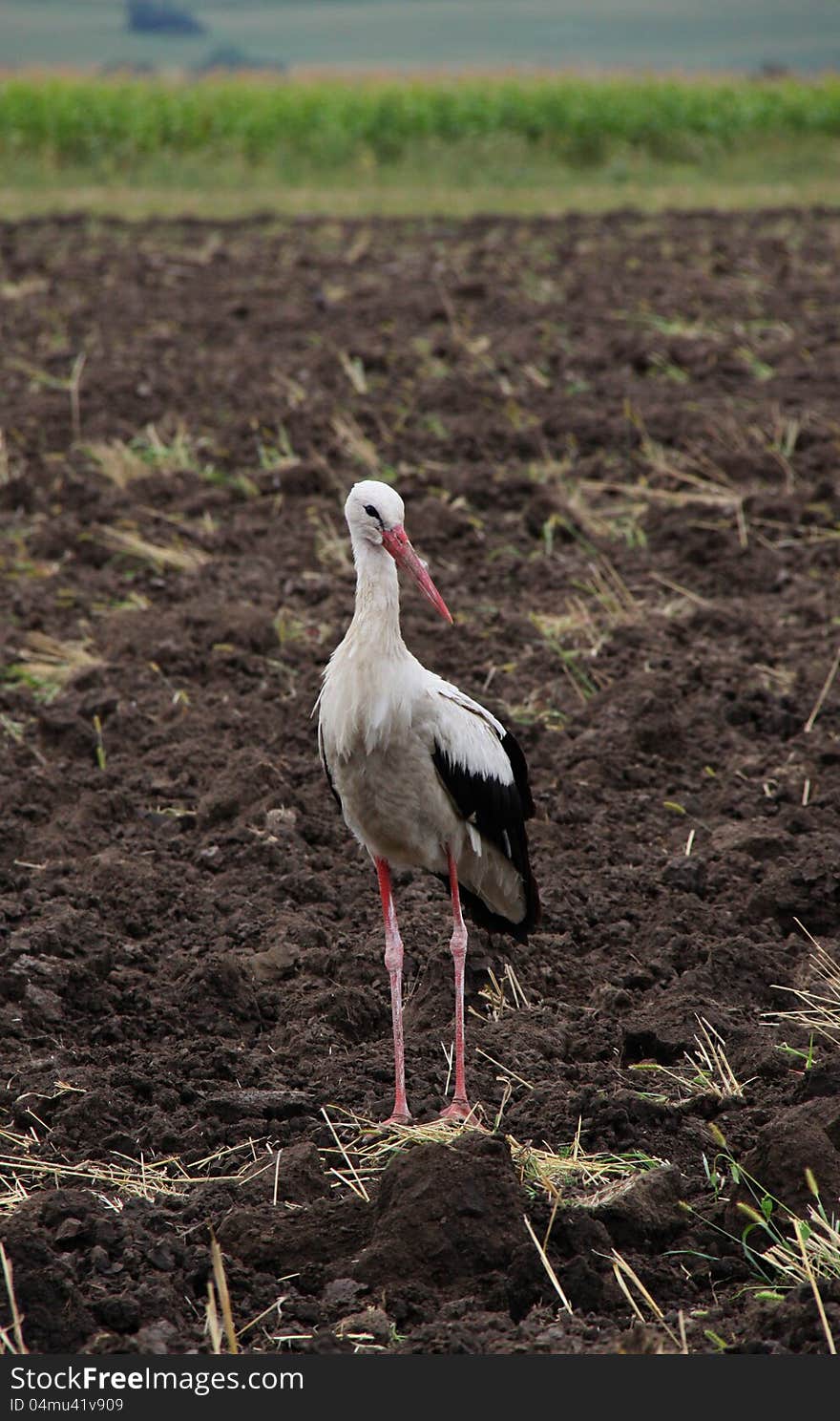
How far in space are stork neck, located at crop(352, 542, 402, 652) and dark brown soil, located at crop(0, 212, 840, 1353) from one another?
1446mm

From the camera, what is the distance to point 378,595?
15.7ft

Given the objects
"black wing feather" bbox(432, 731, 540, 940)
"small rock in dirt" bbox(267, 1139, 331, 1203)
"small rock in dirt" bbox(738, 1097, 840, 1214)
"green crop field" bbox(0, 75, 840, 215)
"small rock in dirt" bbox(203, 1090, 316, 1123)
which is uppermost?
"green crop field" bbox(0, 75, 840, 215)

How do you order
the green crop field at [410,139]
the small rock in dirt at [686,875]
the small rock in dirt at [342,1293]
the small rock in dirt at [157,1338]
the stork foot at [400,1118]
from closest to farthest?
1. the small rock in dirt at [157,1338]
2. the small rock in dirt at [342,1293]
3. the stork foot at [400,1118]
4. the small rock in dirt at [686,875]
5. the green crop field at [410,139]

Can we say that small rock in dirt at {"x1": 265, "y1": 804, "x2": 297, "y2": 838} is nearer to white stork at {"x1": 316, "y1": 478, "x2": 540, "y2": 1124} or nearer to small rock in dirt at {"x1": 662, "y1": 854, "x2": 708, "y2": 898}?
white stork at {"x1": 316, "y1": 478, "x2": 540, "y2": 1124}

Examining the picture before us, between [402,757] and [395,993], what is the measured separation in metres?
0.79

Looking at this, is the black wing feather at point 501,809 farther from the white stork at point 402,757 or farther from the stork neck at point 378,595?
the stork neck at point 378,595

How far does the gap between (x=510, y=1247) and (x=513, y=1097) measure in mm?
924

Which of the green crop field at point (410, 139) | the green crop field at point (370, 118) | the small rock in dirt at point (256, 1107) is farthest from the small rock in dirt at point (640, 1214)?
the green crop field at point (370, 118)

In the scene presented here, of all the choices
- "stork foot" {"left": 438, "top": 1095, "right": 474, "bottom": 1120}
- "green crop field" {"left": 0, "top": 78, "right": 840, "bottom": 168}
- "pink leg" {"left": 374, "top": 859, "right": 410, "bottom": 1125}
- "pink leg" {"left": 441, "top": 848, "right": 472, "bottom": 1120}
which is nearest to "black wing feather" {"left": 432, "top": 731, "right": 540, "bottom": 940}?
"pink leg" {"left": 441, "top": 848, "right": 472, "bottom": 1120}

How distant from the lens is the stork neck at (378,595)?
4758 millimetres

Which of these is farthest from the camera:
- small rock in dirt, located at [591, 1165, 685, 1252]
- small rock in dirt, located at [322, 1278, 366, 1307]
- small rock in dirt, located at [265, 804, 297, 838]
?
small rock in dirt, located at [265, 804, 297, 838]

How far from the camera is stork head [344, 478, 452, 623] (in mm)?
4715

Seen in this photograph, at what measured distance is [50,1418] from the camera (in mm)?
3617

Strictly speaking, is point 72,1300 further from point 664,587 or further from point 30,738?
point 664,587
